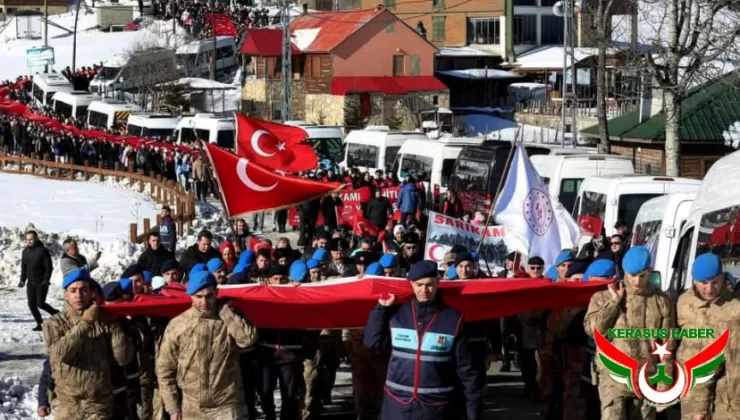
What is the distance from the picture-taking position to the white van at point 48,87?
68819 mm

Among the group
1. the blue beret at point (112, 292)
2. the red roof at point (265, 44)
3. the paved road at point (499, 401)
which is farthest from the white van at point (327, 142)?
the red roof at point (265, 44)

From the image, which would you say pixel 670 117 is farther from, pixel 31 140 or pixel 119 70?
pixel 119 70

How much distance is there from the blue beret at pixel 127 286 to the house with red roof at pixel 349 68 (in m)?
57.2

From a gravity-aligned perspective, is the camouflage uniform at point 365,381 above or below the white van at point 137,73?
below

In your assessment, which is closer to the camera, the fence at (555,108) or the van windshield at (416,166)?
the van windshield at (416,166)

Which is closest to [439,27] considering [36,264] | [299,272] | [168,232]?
[168,232]

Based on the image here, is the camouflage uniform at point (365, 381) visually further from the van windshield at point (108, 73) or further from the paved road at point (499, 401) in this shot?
the van windshield at point (108, 73)

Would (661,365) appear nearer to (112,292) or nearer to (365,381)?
(365,381)

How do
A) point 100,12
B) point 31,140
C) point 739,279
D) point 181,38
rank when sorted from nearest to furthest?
point 739,279, point 31,140, point 181,38, point 100,12

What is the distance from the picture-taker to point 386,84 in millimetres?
71812

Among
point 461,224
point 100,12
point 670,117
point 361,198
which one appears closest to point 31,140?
point 361,198

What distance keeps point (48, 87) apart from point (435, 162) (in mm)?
40119

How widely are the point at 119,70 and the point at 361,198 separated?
52656 millimetres

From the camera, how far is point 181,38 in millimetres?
98938
